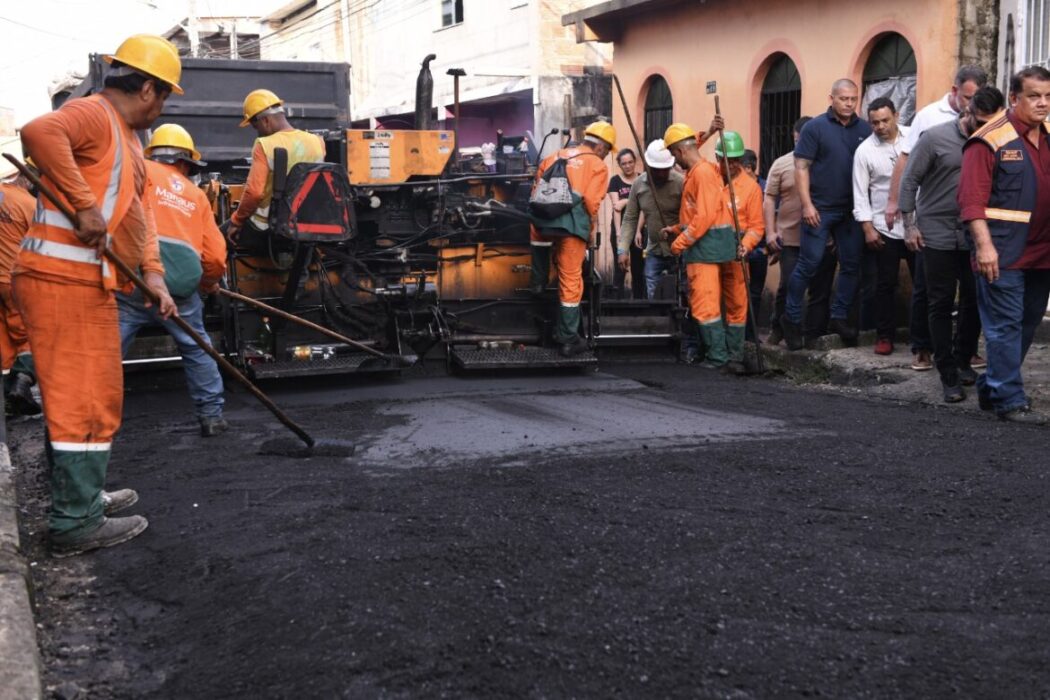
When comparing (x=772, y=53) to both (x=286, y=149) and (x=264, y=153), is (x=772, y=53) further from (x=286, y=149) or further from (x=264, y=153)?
(x=264, y=153)

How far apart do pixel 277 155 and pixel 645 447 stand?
3507mm

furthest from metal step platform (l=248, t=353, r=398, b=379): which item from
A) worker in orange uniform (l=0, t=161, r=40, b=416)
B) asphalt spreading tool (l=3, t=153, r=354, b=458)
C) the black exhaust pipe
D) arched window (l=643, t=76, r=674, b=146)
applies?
arched window (l=643, t=76, r=674, b=146)

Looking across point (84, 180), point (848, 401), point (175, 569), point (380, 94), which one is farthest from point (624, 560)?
point (380, 94)

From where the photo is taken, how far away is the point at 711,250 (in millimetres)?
8695

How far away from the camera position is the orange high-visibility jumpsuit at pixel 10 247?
7.31m

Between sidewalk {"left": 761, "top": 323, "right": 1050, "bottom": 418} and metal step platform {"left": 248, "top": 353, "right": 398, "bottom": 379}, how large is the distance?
9.91ft

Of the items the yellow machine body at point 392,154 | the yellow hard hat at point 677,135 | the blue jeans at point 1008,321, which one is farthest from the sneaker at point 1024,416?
the yellow machine body at point 392,154

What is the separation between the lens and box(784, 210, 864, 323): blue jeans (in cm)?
880

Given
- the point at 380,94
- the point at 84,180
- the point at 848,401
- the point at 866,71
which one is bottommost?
the point at 848,401

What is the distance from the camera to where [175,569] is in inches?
155

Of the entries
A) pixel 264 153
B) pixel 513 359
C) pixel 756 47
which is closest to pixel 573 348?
pixel 513 359

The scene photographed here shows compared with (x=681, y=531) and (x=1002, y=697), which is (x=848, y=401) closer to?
(x=681, y=531)

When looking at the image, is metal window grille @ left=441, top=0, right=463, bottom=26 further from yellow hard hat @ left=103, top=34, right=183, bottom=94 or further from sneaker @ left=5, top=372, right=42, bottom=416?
yellow hard hat @ left=103, top=34, right=183, bottom=94

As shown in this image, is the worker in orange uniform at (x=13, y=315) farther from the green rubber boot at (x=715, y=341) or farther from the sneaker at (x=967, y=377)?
the sneaker at (x=967, y=377)
